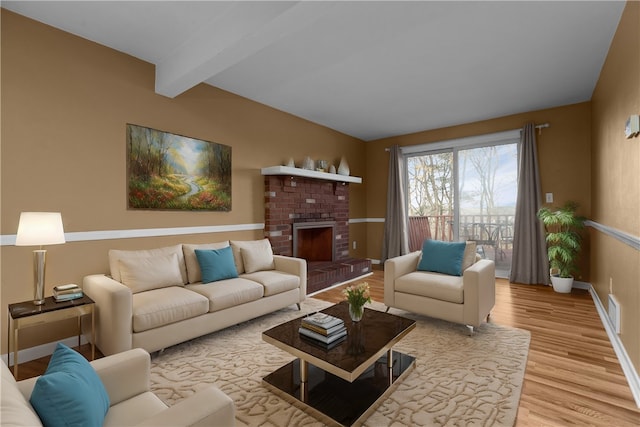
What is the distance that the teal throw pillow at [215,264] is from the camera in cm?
314

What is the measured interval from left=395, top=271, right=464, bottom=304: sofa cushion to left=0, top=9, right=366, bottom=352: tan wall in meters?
2.38

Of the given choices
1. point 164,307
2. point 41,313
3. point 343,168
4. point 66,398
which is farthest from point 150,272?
point 343,168

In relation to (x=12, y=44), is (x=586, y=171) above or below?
below

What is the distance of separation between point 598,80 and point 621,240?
7.64 feet

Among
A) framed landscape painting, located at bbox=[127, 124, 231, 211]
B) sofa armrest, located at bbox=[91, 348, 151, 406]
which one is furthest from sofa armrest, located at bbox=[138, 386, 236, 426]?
framed landscape painting, located at bbox=[127, 124, 231, 211]

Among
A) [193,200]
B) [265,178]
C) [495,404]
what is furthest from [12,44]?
[495,404]

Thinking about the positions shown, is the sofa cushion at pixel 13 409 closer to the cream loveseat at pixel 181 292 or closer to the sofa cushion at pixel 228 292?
the cream loveseat at pixel 181 292

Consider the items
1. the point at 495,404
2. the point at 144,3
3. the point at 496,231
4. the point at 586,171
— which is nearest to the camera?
the point at 495,404

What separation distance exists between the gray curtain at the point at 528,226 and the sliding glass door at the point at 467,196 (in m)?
0.24

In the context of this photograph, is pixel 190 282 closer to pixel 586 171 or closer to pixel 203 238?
pixel 203 238

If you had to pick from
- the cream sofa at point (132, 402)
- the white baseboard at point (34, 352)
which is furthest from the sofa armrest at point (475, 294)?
the white baseboard at point (34, 352)

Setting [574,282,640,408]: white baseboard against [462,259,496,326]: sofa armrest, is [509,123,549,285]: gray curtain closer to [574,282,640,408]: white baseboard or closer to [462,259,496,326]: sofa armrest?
[574,282,640,408]: white baseboard

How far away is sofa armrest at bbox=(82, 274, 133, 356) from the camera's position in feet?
7.34

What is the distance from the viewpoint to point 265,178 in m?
4.51
